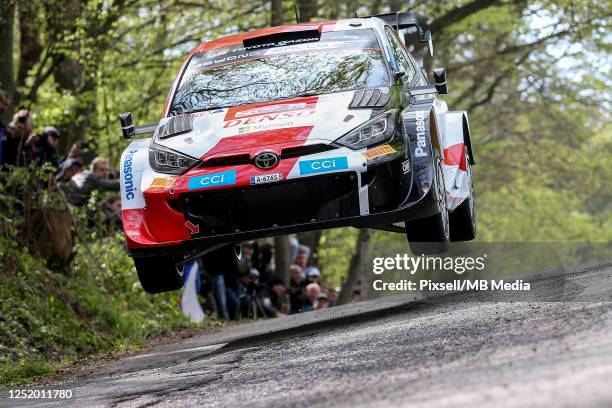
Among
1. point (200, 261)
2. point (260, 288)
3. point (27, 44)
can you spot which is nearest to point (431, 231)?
point (200, 261)

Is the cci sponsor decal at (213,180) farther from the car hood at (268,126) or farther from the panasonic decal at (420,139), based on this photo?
the panasonic decal at (420,139)

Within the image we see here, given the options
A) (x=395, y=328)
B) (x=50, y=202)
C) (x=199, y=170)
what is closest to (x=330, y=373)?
(x=395, y=328)

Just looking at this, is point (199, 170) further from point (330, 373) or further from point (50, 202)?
point (50, 202)

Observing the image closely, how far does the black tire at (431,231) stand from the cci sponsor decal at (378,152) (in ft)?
2.05

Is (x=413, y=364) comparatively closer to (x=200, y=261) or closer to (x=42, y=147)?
(x=42, y=147)

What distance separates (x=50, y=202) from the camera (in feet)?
A: 42.6

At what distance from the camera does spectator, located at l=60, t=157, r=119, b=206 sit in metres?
13.8

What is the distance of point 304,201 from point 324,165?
35cm

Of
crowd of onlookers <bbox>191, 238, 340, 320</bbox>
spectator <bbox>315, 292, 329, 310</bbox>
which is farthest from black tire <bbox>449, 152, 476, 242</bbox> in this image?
spectator <bbox>315, 292, 329, 310</bbox>

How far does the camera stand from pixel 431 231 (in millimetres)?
9141

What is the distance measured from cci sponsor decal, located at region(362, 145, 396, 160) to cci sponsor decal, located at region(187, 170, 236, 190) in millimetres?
1012

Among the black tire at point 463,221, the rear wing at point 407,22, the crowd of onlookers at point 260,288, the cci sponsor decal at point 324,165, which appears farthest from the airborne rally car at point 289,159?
Result: the crowd of onlookers at point 260,288

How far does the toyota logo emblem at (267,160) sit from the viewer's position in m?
8.57

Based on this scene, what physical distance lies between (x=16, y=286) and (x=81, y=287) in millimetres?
1357
